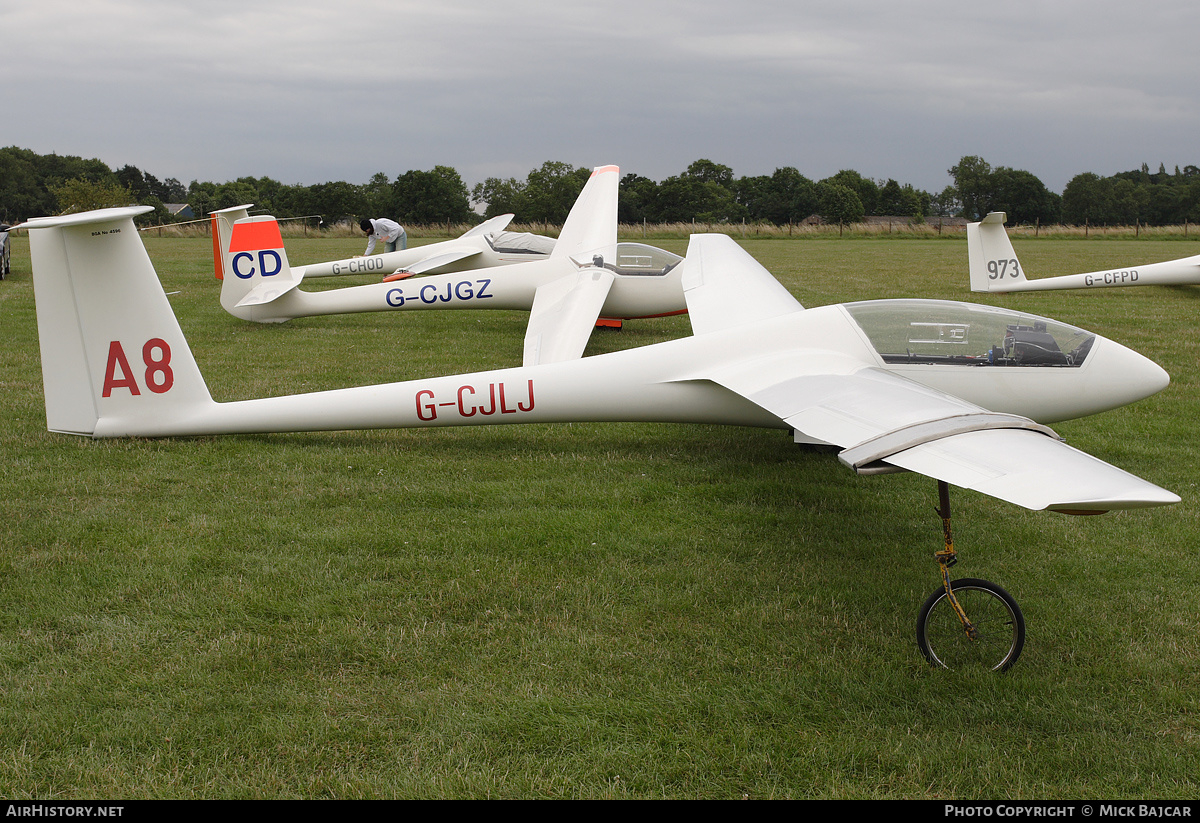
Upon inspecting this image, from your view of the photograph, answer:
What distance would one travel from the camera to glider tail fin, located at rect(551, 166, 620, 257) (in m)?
13.8

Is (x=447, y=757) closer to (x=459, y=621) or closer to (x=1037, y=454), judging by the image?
(x=459, y=621)

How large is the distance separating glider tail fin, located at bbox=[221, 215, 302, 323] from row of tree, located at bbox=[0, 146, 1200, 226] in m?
45.3

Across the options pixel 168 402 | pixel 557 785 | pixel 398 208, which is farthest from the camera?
pixel 398 208

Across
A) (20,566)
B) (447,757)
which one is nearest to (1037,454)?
(447,757)

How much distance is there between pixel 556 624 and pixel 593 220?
11130 mm

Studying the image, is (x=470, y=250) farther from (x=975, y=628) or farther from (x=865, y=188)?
(x=865, y=188)

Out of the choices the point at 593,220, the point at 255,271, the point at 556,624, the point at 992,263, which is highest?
the point at 593,220

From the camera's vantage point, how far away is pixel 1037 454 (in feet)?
12.0

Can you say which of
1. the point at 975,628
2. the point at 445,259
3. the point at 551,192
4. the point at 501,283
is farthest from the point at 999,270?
the point at 551,192

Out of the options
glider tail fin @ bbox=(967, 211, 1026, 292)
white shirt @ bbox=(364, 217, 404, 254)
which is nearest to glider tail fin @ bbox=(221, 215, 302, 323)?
white shirt @ bbox=(364, 217, 404, 254)

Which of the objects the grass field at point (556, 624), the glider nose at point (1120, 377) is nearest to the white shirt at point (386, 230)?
the grass field at point (556, 624)

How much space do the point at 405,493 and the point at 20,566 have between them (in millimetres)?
2445

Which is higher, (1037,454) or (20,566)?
(1037,454)

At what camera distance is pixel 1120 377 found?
6.48 metres
